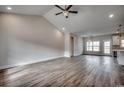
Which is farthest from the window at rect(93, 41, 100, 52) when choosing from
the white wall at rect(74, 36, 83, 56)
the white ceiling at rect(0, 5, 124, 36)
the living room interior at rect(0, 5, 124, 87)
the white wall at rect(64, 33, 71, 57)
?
the white ceiling at rect(0, 5, 124, 36)

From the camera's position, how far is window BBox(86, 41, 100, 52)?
11156 millimetres

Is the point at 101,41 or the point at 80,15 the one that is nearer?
the point at 80,15

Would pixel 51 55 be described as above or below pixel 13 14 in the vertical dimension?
below

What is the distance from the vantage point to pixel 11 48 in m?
4.84

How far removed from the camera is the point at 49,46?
7.25 m

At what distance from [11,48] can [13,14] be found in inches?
74.5

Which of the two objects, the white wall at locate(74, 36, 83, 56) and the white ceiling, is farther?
the white wall at locate(74, 36, 83, 56)

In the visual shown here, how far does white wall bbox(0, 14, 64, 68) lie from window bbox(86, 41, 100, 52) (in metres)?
5.85

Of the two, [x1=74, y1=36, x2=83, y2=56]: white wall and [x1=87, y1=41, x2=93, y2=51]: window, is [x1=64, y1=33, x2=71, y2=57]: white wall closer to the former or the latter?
[x1=74, y1=36, x2=83, y2=56]: white wall

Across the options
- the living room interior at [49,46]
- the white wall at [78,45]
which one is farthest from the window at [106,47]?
the white wall at [78,45]
